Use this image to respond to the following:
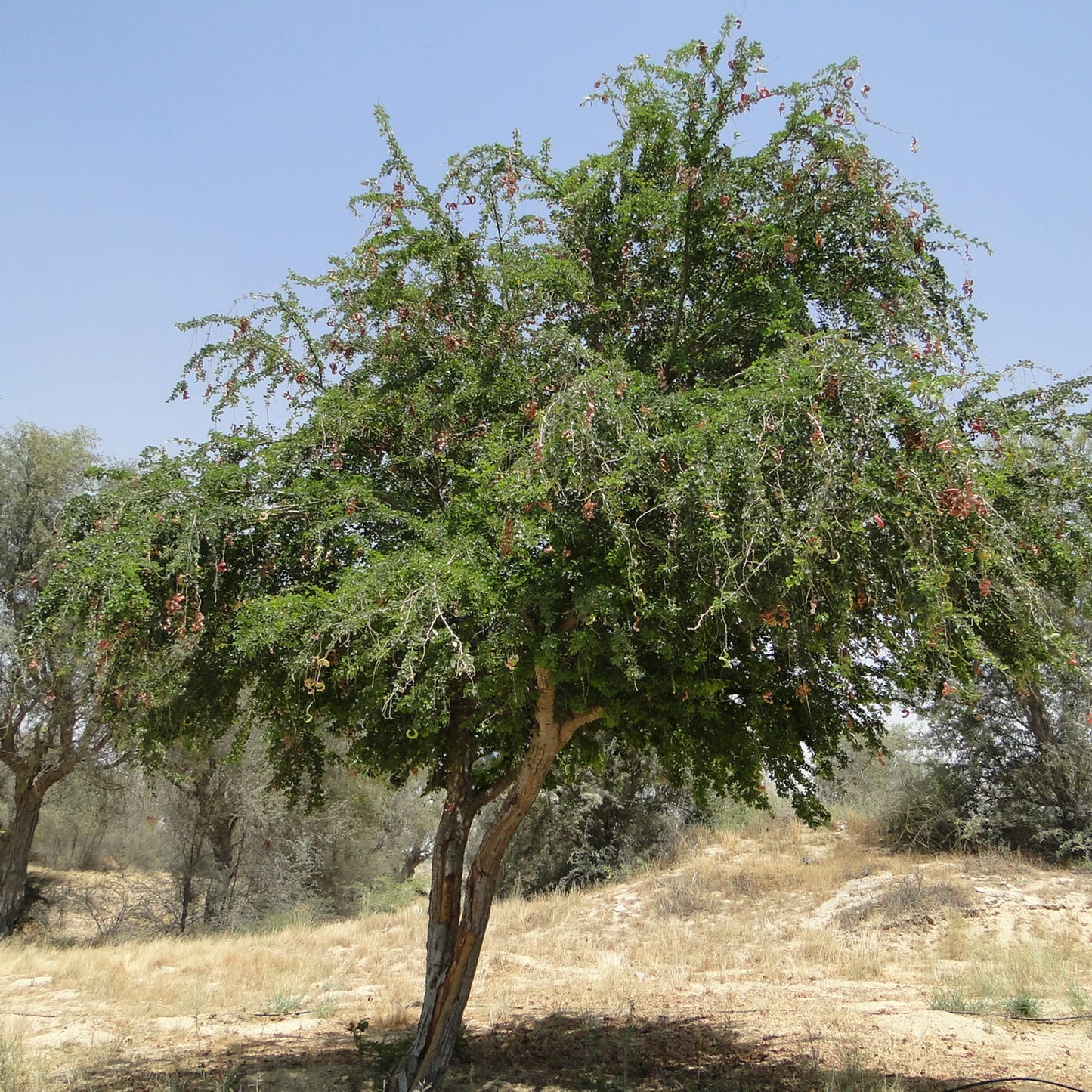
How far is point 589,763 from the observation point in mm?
8586

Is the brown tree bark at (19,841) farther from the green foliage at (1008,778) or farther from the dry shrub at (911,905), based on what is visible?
the green foliage at (1008,778)

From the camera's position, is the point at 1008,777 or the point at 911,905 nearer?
the point at 911,905

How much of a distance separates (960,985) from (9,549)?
747 inches

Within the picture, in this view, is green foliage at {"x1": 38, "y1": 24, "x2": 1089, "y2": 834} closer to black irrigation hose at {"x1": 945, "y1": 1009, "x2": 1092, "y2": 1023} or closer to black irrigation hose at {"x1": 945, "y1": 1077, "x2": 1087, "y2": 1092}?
black irrigation hose at {"x1": 945, "y1": 1077, "x2": 1087, "y2": 1092}

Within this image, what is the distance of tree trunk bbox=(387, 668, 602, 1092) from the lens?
7.54m

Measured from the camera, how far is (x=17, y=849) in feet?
57.3

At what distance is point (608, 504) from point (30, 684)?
14712 mm

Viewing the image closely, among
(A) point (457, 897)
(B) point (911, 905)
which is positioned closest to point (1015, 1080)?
(A) point (457, 897)

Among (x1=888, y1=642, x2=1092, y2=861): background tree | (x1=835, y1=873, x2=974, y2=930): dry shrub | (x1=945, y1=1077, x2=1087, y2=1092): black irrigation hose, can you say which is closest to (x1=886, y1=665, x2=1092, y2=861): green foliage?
(x1=888, y1=642, x2=1092, y2=861): background tree

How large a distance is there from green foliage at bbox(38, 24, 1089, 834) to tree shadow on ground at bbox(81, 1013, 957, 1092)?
94.8 inches

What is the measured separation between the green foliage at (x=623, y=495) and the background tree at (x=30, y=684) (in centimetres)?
947

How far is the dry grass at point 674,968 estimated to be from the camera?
967cm

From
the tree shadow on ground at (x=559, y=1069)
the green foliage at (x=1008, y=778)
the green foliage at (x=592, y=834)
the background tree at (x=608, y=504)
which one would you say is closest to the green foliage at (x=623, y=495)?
the background tree at (x=608, y=504)

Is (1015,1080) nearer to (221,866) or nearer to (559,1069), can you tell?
(559,1069)
